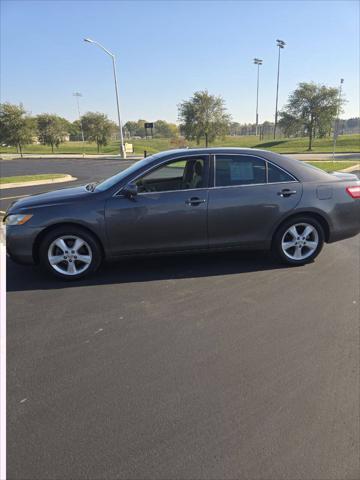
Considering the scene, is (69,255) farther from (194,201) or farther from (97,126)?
(97,126)

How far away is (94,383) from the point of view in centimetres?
263

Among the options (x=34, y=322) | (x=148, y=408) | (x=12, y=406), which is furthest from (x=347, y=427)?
(x=34, y=322)

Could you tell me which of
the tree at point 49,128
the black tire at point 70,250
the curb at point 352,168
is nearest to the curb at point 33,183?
the black tire at point 70,250

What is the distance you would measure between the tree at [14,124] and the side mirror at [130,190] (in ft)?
141

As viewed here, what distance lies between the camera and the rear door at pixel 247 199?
4.63 m

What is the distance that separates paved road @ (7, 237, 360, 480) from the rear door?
0.59 metres

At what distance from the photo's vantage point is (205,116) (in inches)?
1601

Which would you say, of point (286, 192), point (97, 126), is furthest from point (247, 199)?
point (97, 126)

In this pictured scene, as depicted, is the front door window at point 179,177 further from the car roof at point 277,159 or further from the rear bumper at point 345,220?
the rear bumper at point 345,220

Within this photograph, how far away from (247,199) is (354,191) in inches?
61.5

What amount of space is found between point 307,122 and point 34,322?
43549 millimetres

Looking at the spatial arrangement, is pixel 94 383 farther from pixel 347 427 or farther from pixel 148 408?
pixel 347 427

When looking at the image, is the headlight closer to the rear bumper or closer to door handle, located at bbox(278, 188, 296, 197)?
door handle, located at bbox(278, 188, 296, 197)

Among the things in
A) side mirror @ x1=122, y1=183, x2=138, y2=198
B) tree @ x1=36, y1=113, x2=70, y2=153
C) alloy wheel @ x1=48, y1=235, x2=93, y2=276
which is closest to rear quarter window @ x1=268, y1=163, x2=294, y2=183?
side mirror @ x1=122, y1=183, x2=138, y2=198
